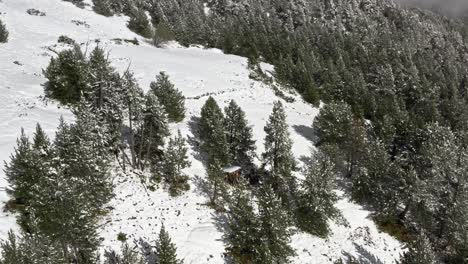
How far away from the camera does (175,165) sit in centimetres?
4588

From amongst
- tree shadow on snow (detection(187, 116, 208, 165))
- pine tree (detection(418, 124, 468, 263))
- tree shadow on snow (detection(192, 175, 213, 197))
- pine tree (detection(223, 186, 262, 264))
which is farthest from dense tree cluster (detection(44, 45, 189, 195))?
pine tree (detection(418, 124, 468, 263))

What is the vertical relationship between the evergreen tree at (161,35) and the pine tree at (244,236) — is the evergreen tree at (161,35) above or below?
above

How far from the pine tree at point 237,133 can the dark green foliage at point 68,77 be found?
20.6 m

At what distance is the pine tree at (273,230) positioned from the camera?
3891 cm

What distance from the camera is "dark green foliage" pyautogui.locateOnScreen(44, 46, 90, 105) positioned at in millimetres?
54094

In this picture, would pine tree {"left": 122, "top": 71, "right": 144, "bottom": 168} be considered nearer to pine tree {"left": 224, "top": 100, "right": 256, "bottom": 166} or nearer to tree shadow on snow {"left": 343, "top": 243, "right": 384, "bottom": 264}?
pine tree {"left": 224, "top": 100, "right": 256, "bottom": 166}

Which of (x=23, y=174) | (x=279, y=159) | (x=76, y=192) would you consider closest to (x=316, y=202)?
(x=279, y=159)

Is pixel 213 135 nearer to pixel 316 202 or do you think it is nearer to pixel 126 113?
pixel 126 113

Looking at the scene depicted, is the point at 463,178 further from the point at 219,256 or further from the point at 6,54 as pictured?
the point at 6,54

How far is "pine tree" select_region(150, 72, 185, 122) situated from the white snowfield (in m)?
2.22

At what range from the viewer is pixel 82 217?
29953mm

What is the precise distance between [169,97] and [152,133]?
8139 mm

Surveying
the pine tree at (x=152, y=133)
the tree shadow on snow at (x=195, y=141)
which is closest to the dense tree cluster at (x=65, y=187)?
the pine tree at (x=152, y=133)

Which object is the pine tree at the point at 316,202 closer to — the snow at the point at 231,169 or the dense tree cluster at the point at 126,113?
the snow at the point at 231,169
